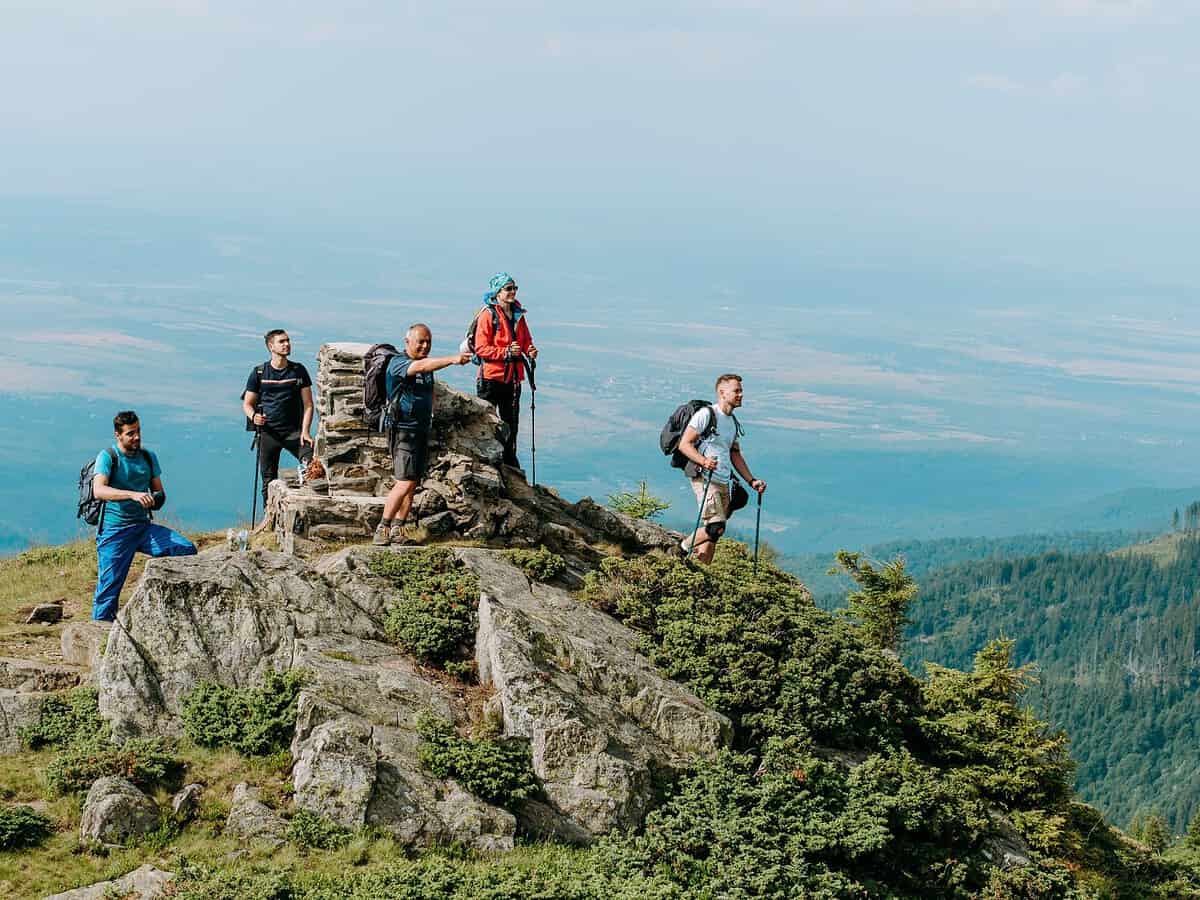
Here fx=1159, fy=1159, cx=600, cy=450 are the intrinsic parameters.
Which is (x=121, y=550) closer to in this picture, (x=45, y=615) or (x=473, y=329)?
(x=45, y=615)

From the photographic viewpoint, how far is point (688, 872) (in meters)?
12.1

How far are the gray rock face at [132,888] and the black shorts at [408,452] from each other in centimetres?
713

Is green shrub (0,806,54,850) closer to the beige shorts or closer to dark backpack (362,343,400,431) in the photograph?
dark backpack (362,343,400,431)

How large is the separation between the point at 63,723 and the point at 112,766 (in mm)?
1590

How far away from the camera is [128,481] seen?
1507 cm

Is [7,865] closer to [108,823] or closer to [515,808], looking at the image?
[108,823]

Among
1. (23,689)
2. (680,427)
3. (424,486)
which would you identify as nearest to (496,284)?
(424,486)

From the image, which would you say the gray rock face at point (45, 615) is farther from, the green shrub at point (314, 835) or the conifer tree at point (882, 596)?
the conifer tree at point (882, 596)

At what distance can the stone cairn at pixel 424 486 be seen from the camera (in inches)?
694

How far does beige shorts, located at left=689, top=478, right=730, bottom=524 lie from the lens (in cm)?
1786

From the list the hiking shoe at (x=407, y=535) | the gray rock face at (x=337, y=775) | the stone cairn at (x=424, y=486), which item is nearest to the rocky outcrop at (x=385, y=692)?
the gray rock face at (x=337, y=775)

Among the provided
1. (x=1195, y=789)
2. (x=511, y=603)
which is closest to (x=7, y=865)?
(x=511, y=603)

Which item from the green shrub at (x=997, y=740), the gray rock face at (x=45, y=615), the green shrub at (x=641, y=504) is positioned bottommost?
the green shrub at (x=997, y=740)

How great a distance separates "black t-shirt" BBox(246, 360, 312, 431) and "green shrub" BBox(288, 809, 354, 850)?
8804 millimetres
